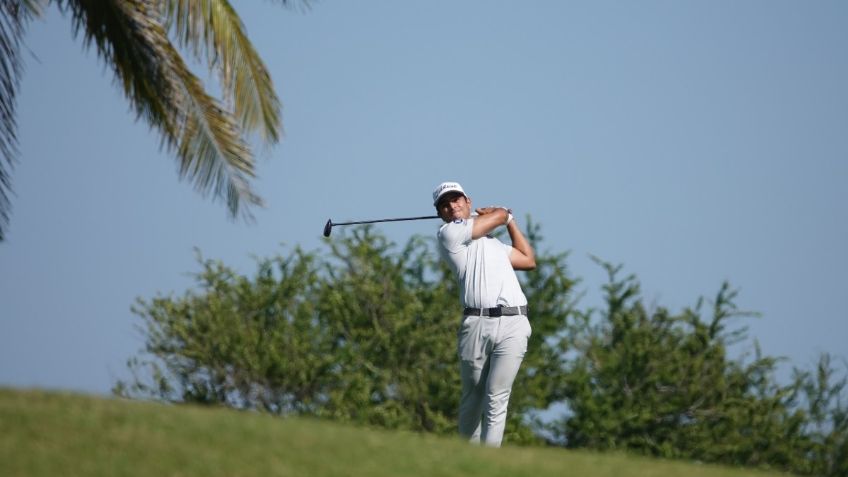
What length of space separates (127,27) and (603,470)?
7.38 metres

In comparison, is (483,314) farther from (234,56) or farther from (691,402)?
(691,402)

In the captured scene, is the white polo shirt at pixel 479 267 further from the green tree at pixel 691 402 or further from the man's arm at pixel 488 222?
the green tree at pixel 691 402

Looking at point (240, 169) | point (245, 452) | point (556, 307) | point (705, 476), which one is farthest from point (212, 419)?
point (556, 307)

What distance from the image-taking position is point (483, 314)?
10172mm

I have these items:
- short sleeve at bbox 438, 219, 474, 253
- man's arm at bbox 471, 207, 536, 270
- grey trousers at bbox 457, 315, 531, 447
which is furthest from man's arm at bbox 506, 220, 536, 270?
grey trousers at bbox 457, 315, 531, 447

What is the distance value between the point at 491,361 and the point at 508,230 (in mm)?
1156

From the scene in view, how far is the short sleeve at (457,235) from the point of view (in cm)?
1032

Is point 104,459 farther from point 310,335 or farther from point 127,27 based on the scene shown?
point 310,335

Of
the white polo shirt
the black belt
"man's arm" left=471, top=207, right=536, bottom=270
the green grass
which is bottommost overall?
the green grass

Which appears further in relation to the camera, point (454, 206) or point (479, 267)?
point (454, 206)

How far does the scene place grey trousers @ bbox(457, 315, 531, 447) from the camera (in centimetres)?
1005

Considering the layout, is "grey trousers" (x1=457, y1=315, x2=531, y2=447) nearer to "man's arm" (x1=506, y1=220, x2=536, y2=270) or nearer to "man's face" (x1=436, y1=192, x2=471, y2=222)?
"man's arm" (x1=506, y1=220, x2=536, y2=270)

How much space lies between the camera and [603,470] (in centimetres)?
813

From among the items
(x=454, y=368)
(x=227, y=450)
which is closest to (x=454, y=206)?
(x=227, y=450)
